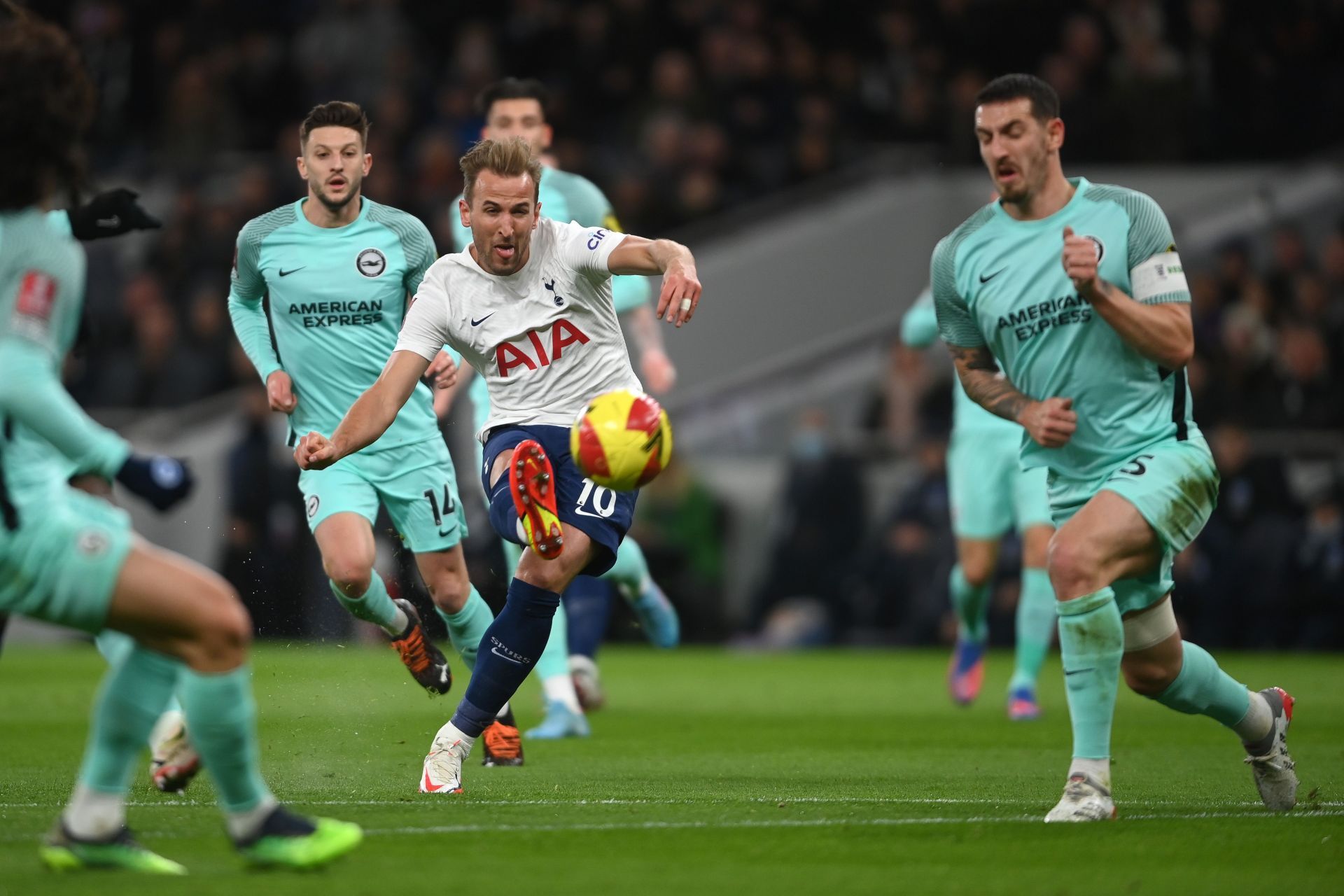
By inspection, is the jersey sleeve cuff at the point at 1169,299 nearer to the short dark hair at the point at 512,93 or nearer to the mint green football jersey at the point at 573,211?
the mint green football jersey at the point at 573,211

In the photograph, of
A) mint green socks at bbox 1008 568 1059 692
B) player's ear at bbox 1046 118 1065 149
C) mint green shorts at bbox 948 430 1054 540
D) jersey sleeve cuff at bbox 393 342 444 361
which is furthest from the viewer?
mint green shorts at bbox 948 430 1054 540

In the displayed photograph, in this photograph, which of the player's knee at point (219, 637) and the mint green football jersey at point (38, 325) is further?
the player's knee at point (219, 637)

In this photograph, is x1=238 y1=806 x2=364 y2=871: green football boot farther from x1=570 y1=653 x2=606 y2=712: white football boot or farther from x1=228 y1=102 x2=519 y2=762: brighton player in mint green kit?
x1=570 y1=653 x2=606 y2=712: white football boot

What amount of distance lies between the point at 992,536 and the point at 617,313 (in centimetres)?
297

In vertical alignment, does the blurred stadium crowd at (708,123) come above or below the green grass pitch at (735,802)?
above

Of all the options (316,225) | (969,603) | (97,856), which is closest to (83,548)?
(97,856)

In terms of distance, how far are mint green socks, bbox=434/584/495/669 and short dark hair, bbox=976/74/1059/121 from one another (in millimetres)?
3148

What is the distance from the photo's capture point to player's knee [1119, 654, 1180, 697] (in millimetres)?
6570

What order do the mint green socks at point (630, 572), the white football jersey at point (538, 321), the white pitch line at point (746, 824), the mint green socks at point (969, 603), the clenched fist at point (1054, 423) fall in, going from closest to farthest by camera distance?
the white pitch line at point (746, 824) → the clenched fist at point (1054, 423) → the white football jersey at point (538, 321) → the mint green socks at point (630, 572) → the mint green socks at point (969, 603)

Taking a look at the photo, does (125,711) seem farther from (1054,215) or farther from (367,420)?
(1054,215)

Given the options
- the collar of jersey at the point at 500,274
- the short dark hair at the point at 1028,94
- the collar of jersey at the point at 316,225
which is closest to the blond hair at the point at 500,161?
the collar of jersey at the point at 500,274

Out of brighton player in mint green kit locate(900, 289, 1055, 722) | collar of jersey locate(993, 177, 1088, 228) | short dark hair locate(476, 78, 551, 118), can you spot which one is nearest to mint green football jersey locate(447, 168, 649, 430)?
short dark hair locate(476, 78, 551, 118)

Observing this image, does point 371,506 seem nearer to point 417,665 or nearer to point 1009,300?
point 417,665

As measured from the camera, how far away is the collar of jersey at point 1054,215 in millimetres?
6789
